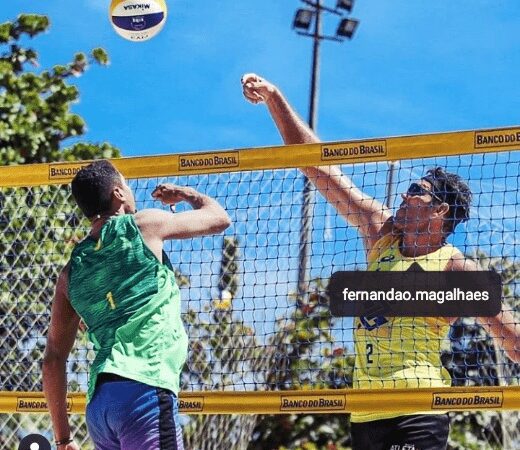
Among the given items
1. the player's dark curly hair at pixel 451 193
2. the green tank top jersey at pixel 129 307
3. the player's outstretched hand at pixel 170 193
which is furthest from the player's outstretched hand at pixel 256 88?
the green tank top jersey at pixel 129 307

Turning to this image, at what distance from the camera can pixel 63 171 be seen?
7.24m

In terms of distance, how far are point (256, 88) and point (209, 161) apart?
68cm

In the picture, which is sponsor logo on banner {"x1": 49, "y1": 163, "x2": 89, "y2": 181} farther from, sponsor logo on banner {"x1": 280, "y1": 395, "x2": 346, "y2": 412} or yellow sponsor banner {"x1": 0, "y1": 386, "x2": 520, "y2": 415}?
sponsor logo on banner {"x1": 280, "y1": 395, "x2": 346, "y2": 412}

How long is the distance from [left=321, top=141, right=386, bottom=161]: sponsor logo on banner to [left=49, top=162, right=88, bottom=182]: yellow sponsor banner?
1.51m

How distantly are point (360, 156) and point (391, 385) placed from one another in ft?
4.42

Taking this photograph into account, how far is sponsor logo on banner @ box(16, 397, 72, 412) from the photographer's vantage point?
23.1 ft

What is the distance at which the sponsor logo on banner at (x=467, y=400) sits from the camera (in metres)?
6.08

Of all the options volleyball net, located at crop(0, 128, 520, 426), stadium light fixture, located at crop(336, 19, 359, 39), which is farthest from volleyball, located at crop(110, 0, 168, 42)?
stadium light fixture, located at crop(336, 19, 359, 39)

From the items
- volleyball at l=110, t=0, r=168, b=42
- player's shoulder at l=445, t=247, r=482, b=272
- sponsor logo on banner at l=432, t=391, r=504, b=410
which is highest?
volleyball at l=110, t=0, r=168, b=42

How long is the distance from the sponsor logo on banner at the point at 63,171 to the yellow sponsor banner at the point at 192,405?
1518 millimetres

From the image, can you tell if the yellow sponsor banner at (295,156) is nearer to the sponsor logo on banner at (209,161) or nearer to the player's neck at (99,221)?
the sponsor logo on banner at (209,161)

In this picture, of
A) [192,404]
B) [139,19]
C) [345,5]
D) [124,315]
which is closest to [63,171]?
[192,404]

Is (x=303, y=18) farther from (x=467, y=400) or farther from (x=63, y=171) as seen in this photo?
(x=467, y=400)

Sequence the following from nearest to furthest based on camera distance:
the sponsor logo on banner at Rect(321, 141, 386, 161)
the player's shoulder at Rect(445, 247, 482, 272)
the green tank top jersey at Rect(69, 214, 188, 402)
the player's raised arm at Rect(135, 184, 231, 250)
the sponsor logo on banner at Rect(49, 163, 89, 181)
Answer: the green tank top jersey at Rect(69, 214, 188, 402) → the player's raised arm at Rect(135, 184, 231, 250) → the player's shoulder at Rect(445, 247, 482, 272) → the sponsor logo on banner at Rect(321, 141, 386, 161) → the sponsor logo on banner at Rect(49, 163, 89, 181)
